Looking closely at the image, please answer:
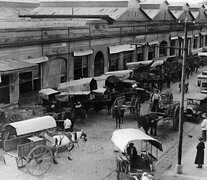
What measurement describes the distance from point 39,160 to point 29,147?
25.2 inches

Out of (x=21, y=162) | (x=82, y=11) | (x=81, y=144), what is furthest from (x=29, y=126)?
(x=82, y=11)

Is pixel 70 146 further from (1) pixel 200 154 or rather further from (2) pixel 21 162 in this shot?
(1) pixel 200 154

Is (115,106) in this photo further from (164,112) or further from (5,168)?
(5,168)

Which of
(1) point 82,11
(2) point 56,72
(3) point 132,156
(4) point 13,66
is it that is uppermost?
(1) point 82,11

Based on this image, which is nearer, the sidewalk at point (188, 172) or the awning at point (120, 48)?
the sidewalk at point (188, 172)

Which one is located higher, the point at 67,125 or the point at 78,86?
the point at 78,86

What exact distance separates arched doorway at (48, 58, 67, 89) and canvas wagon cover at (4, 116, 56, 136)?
40.4 feet

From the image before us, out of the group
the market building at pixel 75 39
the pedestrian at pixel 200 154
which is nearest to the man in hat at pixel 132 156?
the pedestrian at pixel 200 154

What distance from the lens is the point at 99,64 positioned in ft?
119

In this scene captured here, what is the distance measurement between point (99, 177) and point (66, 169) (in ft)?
4.94

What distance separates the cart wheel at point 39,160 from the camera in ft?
49.5

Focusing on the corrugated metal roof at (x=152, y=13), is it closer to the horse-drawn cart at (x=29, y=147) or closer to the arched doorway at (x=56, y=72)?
the arched doorway at (x=56, y=72)

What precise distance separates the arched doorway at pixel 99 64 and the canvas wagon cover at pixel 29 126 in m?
19.0

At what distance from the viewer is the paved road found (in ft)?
50.8
